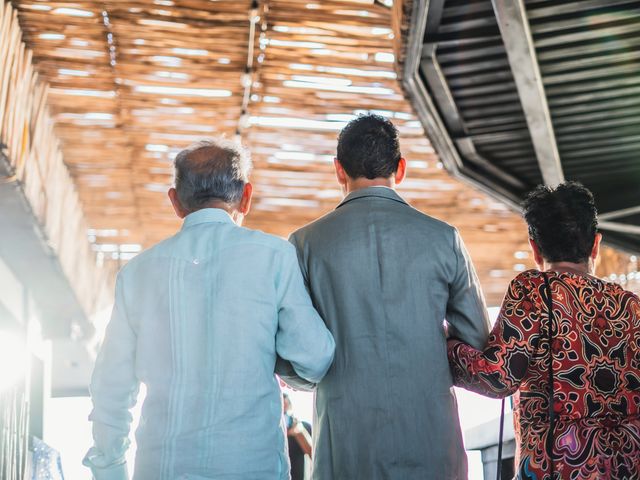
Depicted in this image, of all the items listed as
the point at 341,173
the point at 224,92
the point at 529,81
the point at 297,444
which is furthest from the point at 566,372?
the point at 224,92

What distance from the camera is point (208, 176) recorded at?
8.07 feet

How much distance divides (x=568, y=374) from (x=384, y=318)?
18.3 inches

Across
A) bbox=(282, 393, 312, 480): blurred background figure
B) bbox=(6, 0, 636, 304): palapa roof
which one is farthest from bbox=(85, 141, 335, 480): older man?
bbox=(282, 393, 312, 480): blurred background figure

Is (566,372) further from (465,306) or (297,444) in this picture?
(297,444)

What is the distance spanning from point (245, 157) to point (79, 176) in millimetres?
5125

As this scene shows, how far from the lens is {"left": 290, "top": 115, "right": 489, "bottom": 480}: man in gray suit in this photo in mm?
2383

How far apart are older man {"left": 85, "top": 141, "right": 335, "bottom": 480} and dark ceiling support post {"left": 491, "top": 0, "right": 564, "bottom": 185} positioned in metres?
1.40

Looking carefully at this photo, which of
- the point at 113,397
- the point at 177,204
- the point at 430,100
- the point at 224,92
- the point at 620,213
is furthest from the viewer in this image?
the point at 224,92

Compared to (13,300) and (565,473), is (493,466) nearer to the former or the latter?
(565,473)

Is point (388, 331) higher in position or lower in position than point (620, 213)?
lower

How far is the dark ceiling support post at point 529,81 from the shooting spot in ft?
11.4

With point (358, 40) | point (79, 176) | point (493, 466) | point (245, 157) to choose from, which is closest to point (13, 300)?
point (79, 176)

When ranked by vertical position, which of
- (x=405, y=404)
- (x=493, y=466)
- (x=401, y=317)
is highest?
(x=401, y=317)

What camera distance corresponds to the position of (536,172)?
5.12 meters
